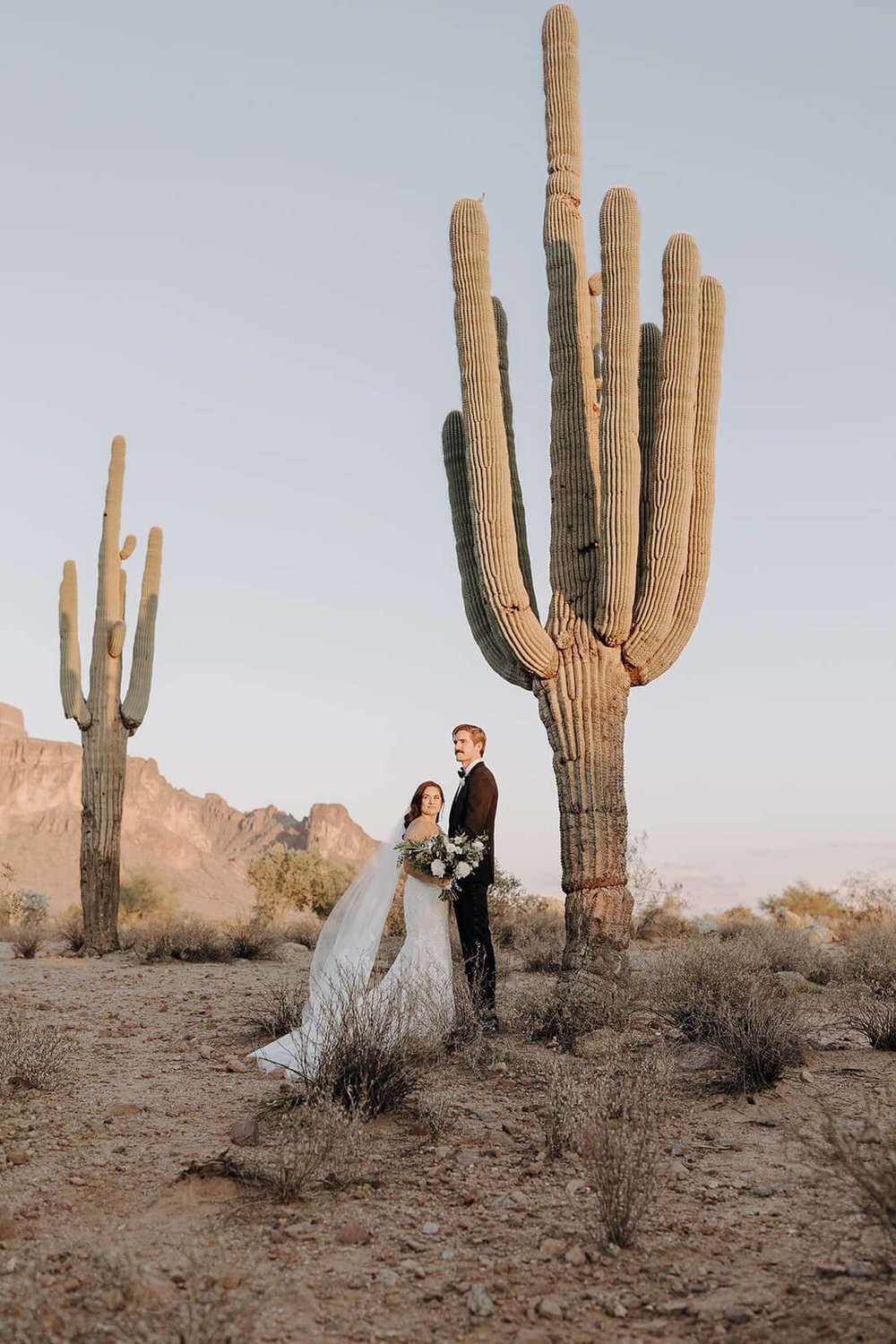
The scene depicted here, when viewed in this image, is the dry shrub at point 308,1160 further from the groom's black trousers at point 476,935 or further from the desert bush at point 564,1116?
the groom's black trousers at point 476,935

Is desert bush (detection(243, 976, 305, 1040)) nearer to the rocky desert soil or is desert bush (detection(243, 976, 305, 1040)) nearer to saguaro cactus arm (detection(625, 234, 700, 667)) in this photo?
the rocky desert soil

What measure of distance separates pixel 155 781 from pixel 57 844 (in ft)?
33.7

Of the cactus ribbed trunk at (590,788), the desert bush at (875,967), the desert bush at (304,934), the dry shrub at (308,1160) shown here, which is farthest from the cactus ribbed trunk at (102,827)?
the dry shrub at (308,1160)

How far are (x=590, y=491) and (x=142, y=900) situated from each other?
20.4m

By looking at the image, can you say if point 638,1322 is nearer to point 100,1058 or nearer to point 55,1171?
point 55,1171

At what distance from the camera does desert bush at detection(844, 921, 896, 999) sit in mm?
10309

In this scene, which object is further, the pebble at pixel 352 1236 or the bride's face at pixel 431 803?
the bride's face at pixel 431 803

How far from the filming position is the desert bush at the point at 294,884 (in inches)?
967

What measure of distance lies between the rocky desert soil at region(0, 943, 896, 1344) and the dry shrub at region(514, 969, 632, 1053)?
85 cm

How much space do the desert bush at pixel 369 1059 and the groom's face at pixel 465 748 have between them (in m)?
2.61

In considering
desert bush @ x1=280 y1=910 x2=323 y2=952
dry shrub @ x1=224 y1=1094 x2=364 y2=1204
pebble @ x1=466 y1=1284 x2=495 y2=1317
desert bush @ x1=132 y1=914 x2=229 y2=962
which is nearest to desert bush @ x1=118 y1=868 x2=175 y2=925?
desert bush @ x1=280 y1=910 x2=323 y2=952

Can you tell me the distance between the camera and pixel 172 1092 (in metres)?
6.63

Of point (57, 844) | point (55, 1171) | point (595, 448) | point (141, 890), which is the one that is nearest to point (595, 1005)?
point (55, 1171)

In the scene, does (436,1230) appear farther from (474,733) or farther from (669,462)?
(669,462)
